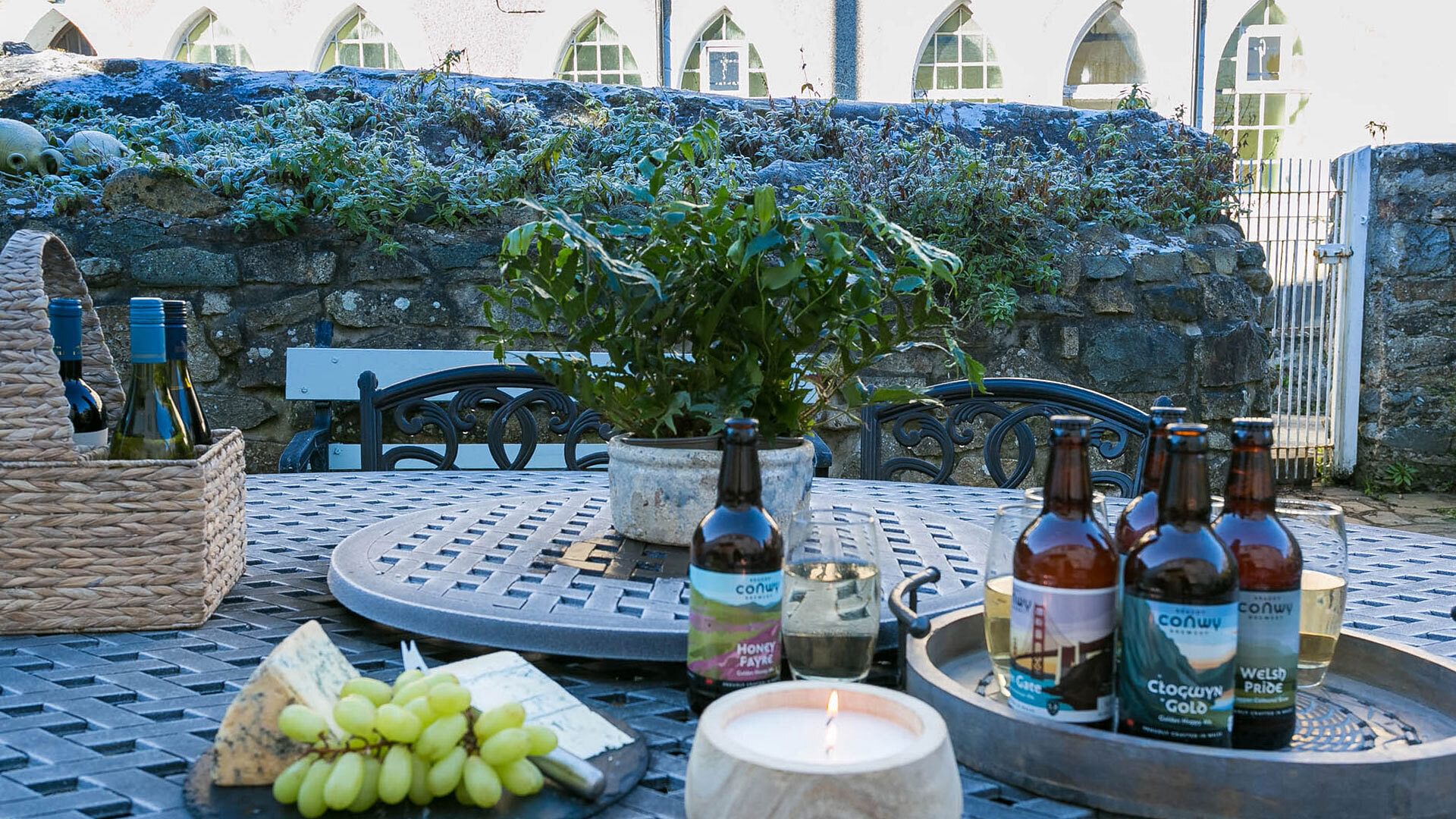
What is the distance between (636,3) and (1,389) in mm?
8967

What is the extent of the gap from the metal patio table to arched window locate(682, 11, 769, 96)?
8395mm

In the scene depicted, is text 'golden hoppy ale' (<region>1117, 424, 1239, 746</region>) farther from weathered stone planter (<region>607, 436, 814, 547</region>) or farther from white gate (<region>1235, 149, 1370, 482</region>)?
white gate (<region>1235, 149, 1370, 482</region>)

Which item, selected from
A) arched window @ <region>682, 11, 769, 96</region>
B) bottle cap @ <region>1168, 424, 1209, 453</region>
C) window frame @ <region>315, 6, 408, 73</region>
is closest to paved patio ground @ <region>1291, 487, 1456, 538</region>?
bottle cap @ <region>1168, 424, 1209, 453</region>

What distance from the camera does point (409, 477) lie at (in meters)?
1.86

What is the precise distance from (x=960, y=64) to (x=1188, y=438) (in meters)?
9.31

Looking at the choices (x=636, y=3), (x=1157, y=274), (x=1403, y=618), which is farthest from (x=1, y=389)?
(x=636, y=3)

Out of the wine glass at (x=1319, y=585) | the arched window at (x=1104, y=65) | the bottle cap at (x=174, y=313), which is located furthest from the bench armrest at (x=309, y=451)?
the arched window at (x=1104, y=65)

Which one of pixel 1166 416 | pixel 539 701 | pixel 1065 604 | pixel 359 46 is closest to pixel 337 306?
pixel 539 701

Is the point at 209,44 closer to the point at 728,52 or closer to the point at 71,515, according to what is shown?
the point at 728,52

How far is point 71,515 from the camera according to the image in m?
0.92

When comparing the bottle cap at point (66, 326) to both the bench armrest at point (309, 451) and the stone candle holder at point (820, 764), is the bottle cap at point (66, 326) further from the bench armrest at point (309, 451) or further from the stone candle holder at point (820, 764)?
the bench armrest at point (309, 451)

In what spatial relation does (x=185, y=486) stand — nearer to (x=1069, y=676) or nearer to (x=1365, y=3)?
(x=1069, y=676)

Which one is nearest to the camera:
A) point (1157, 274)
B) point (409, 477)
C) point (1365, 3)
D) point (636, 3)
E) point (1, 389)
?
point (1, 389)

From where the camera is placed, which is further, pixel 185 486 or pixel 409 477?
pixel 409 477
